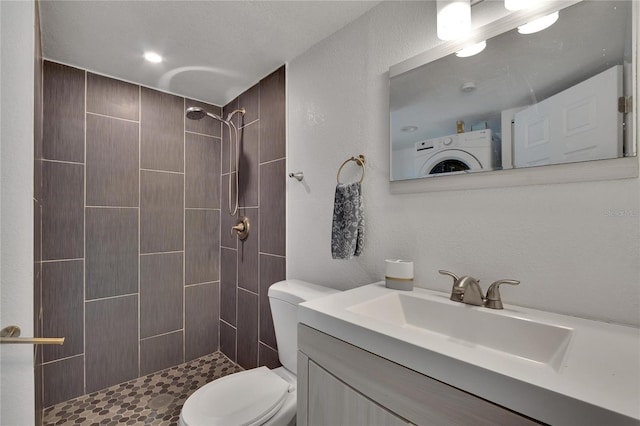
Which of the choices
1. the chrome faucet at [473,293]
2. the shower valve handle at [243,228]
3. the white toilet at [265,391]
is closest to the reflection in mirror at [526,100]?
the chrome faucet at [473,293]

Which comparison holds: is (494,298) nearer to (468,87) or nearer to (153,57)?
(468,87)

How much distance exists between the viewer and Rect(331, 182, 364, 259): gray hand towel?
4.16 ft

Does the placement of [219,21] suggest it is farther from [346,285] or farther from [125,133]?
[346,285]

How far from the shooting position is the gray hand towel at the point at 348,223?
127 cm

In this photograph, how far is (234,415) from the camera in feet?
3.73

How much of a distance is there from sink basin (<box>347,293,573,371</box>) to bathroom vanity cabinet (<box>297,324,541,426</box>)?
0.53 feet

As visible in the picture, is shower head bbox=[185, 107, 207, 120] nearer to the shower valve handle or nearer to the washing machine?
the shower valve handle

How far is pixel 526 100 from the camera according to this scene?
0.89 m

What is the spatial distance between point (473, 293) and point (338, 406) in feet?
1.72

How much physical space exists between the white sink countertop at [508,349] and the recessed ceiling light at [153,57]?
1.71 m

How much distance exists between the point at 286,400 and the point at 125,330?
4.53 ft

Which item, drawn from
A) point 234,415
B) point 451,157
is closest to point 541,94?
point 451,157

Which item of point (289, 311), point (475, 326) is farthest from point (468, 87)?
point (289, 311)

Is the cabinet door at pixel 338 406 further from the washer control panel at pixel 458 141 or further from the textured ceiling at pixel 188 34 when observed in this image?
the textured ceiling at pixel 188 34
